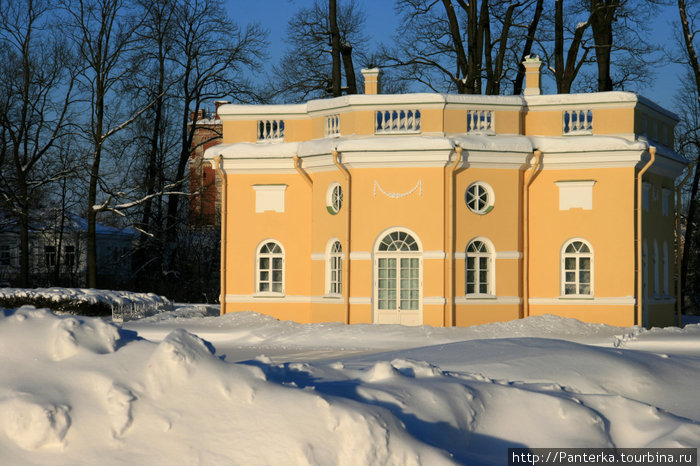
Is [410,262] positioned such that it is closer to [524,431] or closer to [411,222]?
[411,222]

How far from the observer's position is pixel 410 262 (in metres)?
20.7

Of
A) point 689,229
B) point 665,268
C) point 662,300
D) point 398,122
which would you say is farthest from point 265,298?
point 689,229

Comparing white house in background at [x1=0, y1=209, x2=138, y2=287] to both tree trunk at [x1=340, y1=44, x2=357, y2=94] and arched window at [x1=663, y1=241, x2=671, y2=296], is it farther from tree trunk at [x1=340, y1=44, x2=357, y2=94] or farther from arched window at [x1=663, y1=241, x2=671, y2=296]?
arched window at [x1=663, y1=241, x2=671, y2=296]

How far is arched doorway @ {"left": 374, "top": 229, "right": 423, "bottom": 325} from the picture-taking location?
806 inches

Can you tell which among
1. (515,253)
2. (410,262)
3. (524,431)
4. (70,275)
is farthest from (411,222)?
(70,275)

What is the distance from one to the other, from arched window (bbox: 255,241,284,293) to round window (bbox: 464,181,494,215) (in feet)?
15.2

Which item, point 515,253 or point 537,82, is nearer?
point 515,253

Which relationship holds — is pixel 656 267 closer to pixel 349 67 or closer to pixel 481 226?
pixel 481 226

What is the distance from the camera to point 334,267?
854 inches

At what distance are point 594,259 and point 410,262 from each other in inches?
158

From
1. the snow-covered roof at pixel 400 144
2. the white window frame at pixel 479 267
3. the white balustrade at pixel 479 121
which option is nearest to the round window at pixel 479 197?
the white window frame at pixel 479 267

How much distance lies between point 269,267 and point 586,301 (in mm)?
7245

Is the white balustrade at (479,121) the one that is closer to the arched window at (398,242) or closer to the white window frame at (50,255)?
the arched window at (398,242)

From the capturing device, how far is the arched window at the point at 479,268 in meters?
20.8
